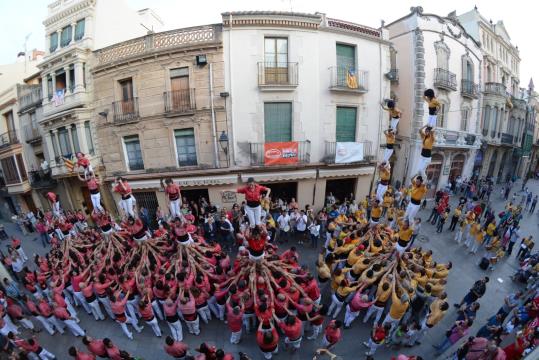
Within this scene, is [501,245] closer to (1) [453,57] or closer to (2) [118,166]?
(1) [453,57]

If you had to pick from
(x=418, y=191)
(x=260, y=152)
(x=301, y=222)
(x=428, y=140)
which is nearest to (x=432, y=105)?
(x=428, y=140)

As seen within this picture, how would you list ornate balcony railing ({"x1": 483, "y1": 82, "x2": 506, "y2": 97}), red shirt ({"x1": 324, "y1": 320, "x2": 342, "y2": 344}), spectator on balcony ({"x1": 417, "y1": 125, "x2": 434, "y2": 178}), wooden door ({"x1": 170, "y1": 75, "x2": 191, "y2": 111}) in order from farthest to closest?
ornate balcony railing ({"x1": 483, "y1": 82, "x2": 506, "y2": 97}), wooden door ({"x1": 170, "y1": 75, "x2": 191, "y2": 111}), spectator on balcony ({"x1": 417, "y1": 125, "x2": 434, "y2": 178}), red shirt ({"x1": 324, "y1": 320, "x2": 342, "y2": 344})

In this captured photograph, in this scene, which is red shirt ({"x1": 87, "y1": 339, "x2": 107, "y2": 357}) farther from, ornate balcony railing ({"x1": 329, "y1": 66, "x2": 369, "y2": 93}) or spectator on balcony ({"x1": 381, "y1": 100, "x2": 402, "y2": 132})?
ornate balcony railing ({"x1": 329, "y1": 66, "x2": 369, "y2": 93})

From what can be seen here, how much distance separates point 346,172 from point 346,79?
4936mm

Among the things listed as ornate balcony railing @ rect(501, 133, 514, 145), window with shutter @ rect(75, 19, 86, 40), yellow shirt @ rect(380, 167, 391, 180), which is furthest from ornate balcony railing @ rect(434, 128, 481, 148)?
window with shutter @ rect(75, 19, 86, 40)

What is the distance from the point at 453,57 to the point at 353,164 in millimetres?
10959

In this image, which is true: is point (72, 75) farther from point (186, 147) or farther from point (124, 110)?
point (186, 147)

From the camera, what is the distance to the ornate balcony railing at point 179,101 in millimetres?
11352

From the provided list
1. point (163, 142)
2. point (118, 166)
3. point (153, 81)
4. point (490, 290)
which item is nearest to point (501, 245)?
point (490, 290)

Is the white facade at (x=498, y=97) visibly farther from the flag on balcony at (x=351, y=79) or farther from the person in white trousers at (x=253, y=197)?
the person in white trousers at (x=253, y=197)

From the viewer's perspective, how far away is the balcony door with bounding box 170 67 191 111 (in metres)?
11.4

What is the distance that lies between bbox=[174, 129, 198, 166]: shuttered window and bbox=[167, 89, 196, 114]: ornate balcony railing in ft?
3.38

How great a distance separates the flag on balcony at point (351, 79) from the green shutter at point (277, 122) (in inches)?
131

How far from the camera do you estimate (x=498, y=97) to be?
61.1 ft
